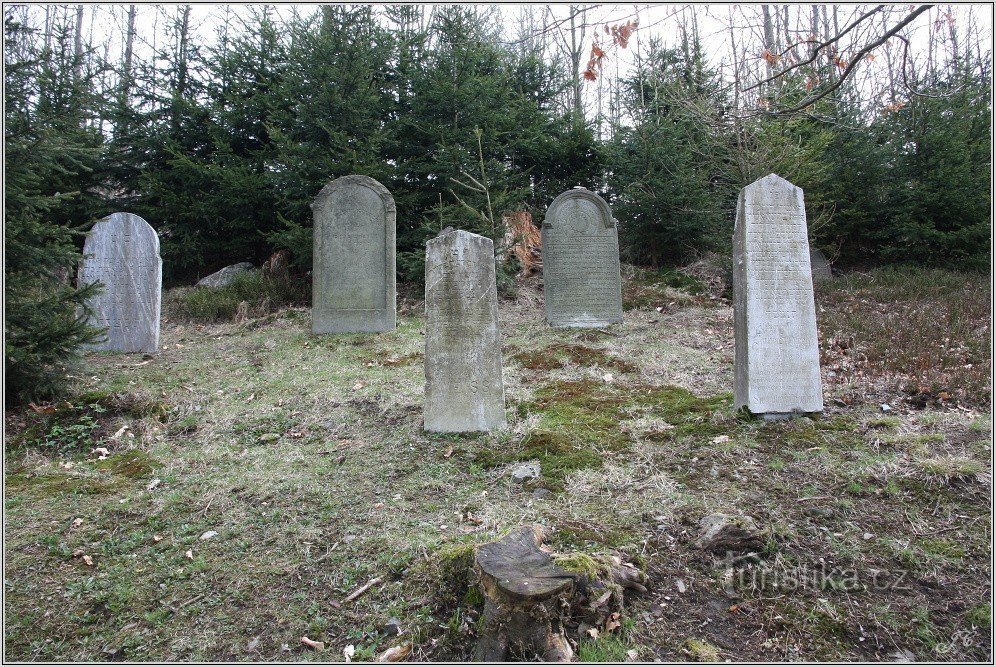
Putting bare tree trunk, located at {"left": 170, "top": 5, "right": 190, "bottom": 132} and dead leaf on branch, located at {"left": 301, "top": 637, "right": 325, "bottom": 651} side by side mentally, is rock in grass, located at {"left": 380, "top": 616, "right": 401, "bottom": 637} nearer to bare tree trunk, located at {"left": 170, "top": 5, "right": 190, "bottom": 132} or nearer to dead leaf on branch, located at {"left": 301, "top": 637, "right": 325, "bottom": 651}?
dead leaf on branch, located at {"left": 301, "top": 637, "right": 325, "bottom": 651}

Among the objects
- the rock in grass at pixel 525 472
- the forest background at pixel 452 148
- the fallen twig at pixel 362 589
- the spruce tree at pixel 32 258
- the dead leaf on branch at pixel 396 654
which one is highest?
the forest background at pixel 452 148

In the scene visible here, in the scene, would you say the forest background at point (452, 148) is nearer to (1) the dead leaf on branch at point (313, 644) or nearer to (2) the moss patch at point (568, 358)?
(2) the moss patch at point (568, 358)

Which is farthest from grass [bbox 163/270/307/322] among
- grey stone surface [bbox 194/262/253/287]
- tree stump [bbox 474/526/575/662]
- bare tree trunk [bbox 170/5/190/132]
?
tree stump [bbox 474/526/575/662]

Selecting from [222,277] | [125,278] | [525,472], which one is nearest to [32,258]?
[125,278]

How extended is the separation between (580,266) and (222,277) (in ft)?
25.3

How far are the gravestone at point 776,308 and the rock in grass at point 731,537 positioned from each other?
2064mm

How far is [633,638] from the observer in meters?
2.71

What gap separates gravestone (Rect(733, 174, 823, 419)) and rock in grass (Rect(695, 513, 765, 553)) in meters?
2.06

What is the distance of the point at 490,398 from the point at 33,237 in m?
4.41

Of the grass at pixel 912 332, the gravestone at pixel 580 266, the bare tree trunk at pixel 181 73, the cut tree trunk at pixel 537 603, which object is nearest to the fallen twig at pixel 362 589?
the cut tree trunk at pixel 537 603

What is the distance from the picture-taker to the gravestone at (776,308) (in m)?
5.19

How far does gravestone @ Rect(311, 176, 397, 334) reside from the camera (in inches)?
367

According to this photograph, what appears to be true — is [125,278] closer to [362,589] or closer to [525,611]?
[362,589]

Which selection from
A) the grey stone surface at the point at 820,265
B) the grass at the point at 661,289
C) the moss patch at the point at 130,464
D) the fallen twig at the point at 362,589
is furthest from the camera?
the grey stone surface at the point at 820,265
